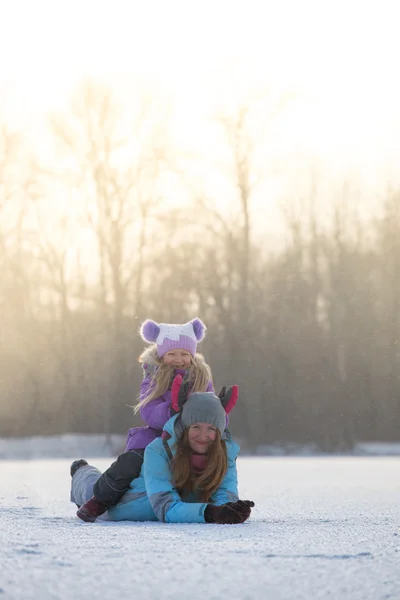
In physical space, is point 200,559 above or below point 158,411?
below

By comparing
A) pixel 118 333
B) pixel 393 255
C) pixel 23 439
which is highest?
pixel 393 255

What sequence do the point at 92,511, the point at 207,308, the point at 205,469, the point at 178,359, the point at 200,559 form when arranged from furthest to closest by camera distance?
the point at 207,308, the point at 178,359, the point at 92,511, the point at 205,469, the point at 200,559

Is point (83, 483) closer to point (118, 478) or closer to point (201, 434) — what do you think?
point (118, 478)

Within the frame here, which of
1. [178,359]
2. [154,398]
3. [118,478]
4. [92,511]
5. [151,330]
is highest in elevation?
[151,330]

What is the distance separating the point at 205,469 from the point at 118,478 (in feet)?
1.10

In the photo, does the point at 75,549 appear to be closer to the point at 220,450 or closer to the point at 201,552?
the point at 201,552

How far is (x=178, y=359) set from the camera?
4133 millimetres

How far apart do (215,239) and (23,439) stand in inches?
194

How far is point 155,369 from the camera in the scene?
4168mm

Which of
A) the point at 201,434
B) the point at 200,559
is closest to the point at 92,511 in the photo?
the point at 201,434

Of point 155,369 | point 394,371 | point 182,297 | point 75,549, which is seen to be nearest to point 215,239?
point 182,297

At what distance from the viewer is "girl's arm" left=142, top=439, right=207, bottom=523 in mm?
3590

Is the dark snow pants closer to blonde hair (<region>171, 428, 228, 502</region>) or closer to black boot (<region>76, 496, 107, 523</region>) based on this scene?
black boot (<region>76, 496, 107, 523</region>)

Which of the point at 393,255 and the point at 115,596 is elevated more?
the point at 393,255
